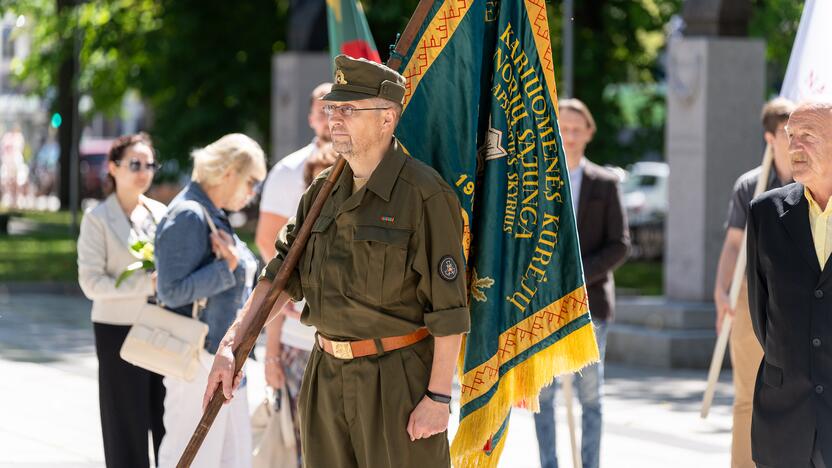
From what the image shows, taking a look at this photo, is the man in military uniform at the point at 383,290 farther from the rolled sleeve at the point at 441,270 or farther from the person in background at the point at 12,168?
the person in background at the point at 12,168

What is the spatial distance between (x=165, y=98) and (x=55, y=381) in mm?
15692

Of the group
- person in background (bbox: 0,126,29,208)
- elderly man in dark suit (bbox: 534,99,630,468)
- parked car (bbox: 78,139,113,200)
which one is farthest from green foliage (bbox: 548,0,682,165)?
parked car (bbox: 78,139,113,200)

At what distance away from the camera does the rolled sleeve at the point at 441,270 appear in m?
4.60

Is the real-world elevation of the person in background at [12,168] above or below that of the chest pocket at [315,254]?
below

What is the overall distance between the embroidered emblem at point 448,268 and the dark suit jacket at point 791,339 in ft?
3.82

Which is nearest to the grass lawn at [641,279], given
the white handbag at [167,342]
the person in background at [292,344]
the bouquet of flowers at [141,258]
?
the person in background at [292,344]

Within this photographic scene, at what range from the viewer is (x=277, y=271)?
192 inches

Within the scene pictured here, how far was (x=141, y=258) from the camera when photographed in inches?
277

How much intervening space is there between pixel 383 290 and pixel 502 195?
66cm

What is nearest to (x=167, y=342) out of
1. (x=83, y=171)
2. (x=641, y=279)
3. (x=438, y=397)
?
(x=438, y=397)

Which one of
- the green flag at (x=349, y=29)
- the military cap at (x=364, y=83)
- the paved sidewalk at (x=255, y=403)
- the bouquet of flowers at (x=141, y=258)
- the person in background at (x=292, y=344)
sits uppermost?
the green flag at (x=349, y=29)

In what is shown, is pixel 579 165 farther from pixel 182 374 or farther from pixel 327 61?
pixel 327 61

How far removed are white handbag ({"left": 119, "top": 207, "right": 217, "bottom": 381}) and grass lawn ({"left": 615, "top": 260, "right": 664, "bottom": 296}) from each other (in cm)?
1288

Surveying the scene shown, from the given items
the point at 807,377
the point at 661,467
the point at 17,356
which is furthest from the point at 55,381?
the point at 807,377
